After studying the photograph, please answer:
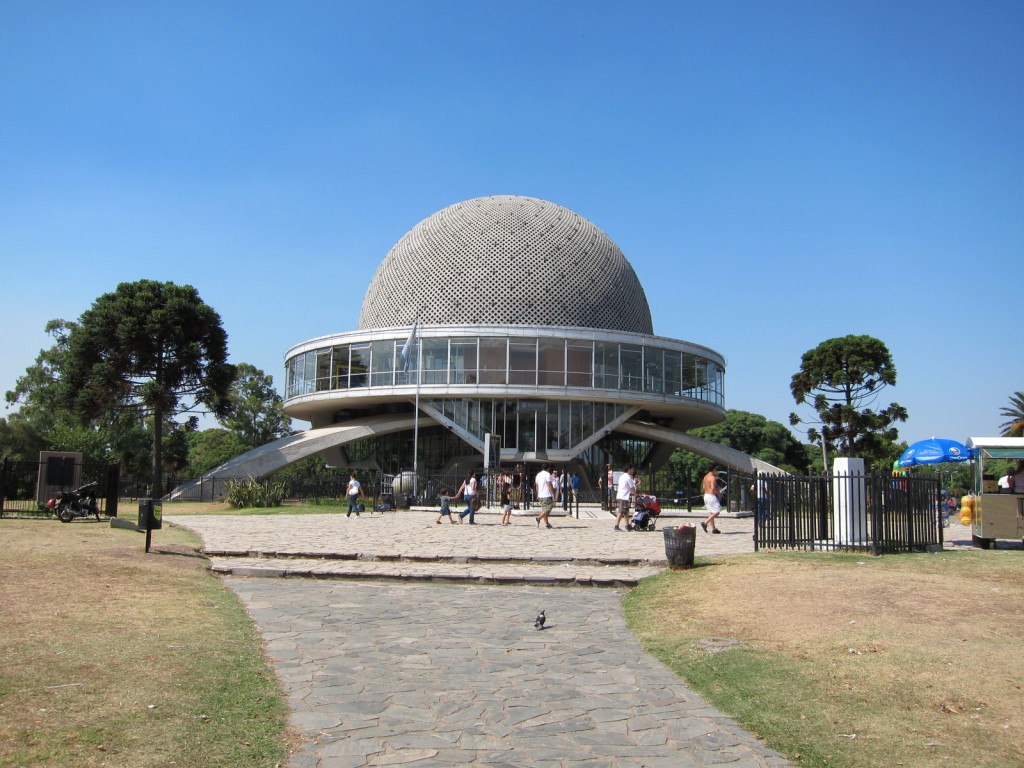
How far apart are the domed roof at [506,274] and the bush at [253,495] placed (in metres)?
11.1

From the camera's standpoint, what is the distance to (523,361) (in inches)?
1184

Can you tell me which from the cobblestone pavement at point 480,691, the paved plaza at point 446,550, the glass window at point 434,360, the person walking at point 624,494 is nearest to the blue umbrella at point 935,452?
the paved plaza at point 446,550

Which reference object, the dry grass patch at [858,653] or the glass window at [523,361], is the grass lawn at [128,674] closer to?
the dry grass patch at [858,653]

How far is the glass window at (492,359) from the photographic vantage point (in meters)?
29.8

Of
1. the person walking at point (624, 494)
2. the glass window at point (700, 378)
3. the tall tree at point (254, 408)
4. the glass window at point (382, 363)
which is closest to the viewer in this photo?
the person walking at point (624, 494)

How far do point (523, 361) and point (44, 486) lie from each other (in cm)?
1640

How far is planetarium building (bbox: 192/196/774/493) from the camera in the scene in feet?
98.1

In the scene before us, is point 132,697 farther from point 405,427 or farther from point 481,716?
point 405,427

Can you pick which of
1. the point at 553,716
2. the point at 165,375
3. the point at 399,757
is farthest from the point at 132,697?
the point at 165,375

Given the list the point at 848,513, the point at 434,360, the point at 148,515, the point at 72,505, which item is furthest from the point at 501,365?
the point at 148,515

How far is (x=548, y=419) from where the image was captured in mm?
29891

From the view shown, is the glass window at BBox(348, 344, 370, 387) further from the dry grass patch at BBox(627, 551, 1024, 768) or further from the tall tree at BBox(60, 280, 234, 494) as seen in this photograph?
the dry grass patch at BBox(627, 551, 1024, 768)

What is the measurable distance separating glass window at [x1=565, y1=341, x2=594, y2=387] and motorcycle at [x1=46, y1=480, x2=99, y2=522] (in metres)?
17.9

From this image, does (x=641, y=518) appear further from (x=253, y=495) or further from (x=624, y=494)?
(x=253, y=495)
